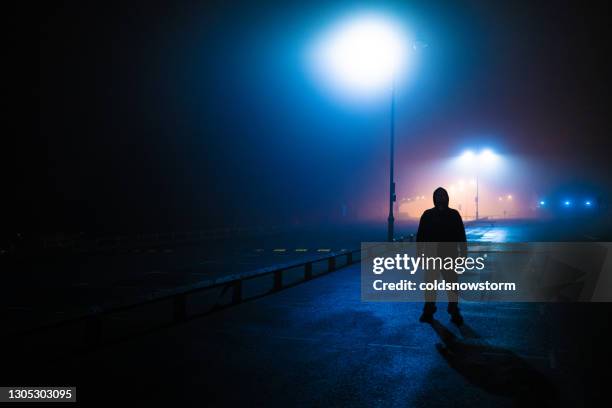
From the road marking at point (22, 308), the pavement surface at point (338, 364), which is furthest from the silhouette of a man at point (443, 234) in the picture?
the road marking at point (22, 308)

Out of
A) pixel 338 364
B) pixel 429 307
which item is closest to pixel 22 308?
pixel 338 364

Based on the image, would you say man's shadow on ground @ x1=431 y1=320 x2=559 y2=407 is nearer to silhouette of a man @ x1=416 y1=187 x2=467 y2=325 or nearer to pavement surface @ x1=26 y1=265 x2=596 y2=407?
pavement surface @ x1=26 y1=265 x2=596 y2=407

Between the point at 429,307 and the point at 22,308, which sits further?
the point at 22,308

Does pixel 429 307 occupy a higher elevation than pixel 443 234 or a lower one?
lower

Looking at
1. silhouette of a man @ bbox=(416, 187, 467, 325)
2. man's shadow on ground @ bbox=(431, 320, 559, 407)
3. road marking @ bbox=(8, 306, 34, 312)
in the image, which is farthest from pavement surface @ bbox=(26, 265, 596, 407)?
road marking @ bbox=(8, 306, 34, 312)

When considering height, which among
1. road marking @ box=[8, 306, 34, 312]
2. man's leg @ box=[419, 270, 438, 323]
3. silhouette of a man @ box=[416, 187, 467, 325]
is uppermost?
silhouette of a man @ box=[416, 187, 467, 325]

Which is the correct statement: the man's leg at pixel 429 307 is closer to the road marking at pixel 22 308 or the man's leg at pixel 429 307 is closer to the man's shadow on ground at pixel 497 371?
the man's shadow on ground at pixel 497 371

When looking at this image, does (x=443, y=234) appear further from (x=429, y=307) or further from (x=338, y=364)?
(x=338, y=364)

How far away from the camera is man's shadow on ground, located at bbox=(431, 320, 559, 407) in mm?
5125

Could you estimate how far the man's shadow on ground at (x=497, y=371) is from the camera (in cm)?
512

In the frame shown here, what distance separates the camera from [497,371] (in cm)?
595

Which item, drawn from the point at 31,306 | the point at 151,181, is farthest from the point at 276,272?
the point at 151,181

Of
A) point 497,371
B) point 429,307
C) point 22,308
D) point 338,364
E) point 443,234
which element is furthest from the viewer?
point 22,308

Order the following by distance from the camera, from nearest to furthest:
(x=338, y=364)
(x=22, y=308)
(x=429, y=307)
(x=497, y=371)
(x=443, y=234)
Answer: (x=497, y=371) → (x=338, y=364) → (x=443, y=234) → (x=429, y=307) → (x=22, y=308)
